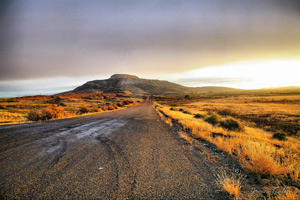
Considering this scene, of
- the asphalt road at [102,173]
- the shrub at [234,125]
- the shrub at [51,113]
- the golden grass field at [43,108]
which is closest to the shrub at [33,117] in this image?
the golden grass field at [43,108]

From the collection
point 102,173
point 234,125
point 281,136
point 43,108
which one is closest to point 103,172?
point 102,173

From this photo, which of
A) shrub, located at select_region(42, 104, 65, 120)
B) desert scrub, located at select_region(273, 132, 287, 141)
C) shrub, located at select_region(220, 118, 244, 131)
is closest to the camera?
desert scrub, located at select_region(273, 132, 287, 141)

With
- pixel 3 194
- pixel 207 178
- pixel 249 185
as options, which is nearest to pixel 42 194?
pixel 3 194

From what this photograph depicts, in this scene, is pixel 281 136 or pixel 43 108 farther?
pixel 43 108

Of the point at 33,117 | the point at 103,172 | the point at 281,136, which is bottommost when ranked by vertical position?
the point at 281,136

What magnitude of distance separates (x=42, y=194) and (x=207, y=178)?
352 centimetres

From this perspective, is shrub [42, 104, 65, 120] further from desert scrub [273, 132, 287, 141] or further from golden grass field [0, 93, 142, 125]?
desert scrub [273, 132, 287, 141]

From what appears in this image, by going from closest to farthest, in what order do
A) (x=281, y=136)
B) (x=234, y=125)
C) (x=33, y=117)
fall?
(x=281, y=136) < (x=234, y=125) < (x=33, y=117)

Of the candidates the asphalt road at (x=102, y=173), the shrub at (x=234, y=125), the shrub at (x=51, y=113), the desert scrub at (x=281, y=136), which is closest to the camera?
the asphalt road at (x=102, y=173)

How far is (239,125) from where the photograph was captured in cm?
1133

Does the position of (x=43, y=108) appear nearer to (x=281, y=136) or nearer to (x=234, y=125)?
(x=234, y=125)

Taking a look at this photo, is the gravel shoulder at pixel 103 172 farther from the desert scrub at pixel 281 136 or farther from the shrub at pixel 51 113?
the shrub at pixel 51 113

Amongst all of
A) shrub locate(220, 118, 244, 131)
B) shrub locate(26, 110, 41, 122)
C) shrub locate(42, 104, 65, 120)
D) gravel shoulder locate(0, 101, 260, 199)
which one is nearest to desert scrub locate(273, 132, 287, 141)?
shrub locate(220, 118, 244, 131)

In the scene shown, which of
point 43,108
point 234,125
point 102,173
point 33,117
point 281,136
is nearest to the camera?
point 102,173
